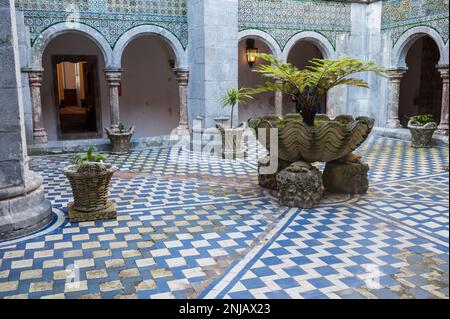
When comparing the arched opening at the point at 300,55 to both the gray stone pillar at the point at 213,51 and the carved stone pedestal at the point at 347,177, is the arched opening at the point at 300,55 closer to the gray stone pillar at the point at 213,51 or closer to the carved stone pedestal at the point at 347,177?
the gray stone pillar at the point at 213,51

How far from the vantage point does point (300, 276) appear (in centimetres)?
380

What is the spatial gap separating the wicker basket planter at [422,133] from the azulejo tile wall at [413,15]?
1.87 meters

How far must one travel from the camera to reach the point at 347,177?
20.8 feet

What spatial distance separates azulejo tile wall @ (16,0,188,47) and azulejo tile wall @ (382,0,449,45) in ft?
16.6

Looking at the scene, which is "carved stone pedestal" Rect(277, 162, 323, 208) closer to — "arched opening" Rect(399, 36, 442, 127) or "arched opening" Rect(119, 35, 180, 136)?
"arched opening" Rect(119, 35, 180, 136)

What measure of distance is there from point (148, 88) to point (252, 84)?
3208 millimetres

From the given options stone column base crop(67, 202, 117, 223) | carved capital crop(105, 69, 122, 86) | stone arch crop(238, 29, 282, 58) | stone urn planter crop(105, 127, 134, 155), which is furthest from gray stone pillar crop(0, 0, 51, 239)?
stone arch crop(238, 29, 282, 58)

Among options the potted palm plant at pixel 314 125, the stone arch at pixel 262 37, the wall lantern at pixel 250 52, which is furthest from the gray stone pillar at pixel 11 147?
the wall lantern at pixel 250 52

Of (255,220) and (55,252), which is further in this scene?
(255,220)

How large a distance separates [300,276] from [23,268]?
229 centimetres

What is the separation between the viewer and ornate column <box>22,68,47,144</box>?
9375 mm

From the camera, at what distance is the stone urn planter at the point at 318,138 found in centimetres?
567

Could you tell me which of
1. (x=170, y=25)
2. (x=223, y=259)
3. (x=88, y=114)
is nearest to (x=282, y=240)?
(x=223, y=259)

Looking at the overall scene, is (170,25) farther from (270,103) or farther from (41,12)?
(270,103)
